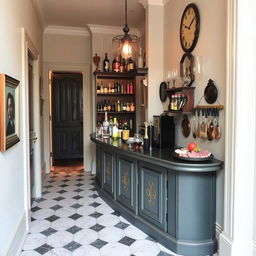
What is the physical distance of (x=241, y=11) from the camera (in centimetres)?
217

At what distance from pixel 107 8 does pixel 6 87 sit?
10.1ft

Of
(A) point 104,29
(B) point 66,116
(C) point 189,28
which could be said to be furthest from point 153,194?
(B) point 66,116

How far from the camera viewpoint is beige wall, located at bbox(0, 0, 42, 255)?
2.16 m

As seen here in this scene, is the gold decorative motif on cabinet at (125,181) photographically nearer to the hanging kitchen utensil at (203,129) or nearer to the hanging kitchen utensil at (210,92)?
the hanging kitchen utensil at (203,129)

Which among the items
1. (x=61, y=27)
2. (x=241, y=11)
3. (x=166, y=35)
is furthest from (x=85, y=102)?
(x=241, y=11)

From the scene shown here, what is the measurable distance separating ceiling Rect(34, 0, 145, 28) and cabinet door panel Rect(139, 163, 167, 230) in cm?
287

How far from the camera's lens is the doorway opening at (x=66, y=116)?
756 centimetres

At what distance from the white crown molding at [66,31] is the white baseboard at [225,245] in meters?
4.84

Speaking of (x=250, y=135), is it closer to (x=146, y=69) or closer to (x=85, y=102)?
(x=146, y=69)

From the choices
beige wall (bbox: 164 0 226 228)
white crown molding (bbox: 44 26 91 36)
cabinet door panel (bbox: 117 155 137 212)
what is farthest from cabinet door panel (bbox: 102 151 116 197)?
white crown molding (bbox: 44 26 91 36)

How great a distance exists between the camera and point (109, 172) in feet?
12.6

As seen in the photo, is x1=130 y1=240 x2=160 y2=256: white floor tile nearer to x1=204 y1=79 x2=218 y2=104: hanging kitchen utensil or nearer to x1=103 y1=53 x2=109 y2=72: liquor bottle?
x1=204 y1=79 x2=218 y2=104: hanging kitchen utensil

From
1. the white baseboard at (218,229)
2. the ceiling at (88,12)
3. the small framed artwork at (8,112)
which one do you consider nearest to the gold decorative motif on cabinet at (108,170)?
the small framed artwork at (8,112)

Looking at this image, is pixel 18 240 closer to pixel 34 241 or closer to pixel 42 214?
pixel 34 241
